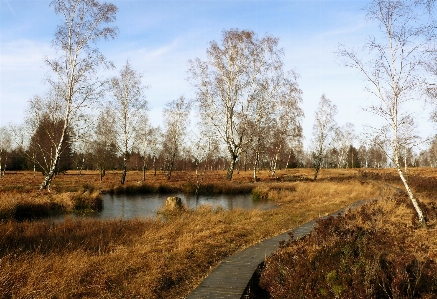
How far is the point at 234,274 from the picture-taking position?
20.7 feet

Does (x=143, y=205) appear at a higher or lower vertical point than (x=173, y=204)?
lower

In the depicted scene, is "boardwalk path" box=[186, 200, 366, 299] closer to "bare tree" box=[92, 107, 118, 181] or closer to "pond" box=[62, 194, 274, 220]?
"pond" box=[62, 194, 274, 220]

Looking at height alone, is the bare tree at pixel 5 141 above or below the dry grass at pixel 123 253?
above

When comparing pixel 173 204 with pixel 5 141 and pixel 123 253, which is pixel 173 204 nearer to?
pixel 123 253

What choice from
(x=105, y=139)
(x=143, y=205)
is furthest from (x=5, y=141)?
(x=143, y=205)

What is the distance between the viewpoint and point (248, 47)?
27.9m

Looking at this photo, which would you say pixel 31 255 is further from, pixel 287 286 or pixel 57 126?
pixel 57 126

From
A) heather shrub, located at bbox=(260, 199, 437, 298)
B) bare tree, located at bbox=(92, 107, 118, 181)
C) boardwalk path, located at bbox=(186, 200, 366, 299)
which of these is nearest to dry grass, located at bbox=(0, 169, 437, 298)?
boardwalk path, located at bbox=(186, 200, 366, 299)

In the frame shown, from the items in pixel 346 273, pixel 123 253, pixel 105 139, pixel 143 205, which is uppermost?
pixel 105 139

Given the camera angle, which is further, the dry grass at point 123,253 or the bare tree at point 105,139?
the bare tree at point 105,139

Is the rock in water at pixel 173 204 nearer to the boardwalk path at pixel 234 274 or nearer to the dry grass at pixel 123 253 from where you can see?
the dry grass at pixel 123 253

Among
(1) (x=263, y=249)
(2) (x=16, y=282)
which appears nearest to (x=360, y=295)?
(1) (x=263, y=249)

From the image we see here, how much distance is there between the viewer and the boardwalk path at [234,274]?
538 cm

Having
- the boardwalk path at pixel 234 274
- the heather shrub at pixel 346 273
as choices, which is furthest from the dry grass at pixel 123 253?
the heather shrub at pixel 346 273
